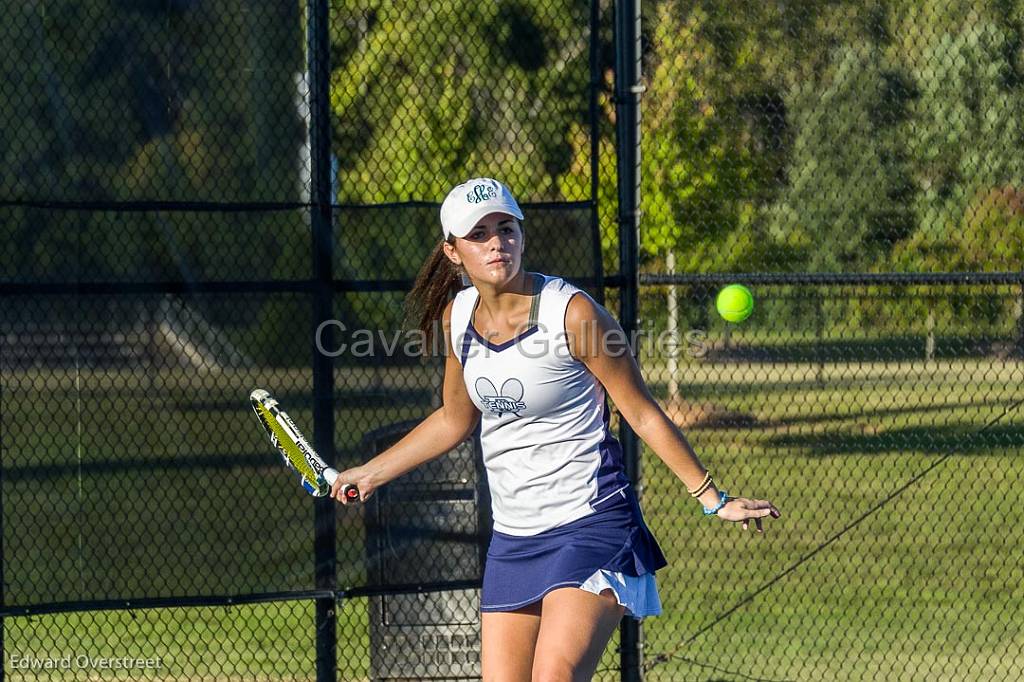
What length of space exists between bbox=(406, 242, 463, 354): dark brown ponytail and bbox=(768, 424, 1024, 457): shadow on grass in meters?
8.02

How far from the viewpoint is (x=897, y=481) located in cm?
1217

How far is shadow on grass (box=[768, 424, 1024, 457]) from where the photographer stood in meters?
11.6

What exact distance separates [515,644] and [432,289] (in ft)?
3.48

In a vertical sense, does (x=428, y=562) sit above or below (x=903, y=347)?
below

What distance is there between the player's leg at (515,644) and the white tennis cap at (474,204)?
3.41ft

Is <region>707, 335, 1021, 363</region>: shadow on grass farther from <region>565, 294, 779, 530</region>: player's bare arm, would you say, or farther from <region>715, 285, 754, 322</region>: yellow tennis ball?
<region>565, 294, 779, 530</region>: player's bare arm

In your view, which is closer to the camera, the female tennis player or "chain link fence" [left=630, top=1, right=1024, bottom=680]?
the female tennis player

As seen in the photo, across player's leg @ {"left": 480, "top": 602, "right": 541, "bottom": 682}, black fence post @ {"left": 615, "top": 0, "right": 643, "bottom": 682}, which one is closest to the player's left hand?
player's leg @ {"left": 480, "top": 602, "right": 541, "bottom": 682}

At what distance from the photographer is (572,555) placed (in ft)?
11.5

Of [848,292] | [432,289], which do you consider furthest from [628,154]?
[848,292]

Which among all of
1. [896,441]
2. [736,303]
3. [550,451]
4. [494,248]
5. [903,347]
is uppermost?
[896,441]

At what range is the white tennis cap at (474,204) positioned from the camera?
3.55 m

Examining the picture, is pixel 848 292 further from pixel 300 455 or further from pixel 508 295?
pixel 508 295

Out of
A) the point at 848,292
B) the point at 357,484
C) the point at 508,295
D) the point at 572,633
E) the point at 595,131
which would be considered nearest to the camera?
the point at 572,633
